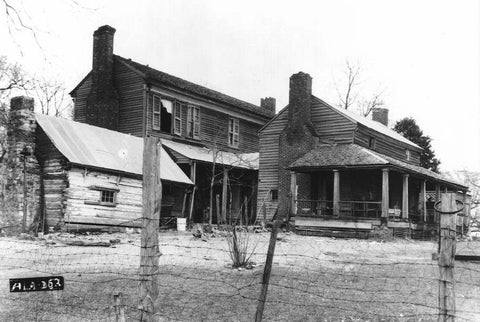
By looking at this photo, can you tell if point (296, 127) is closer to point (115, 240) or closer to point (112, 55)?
point (112, 55)

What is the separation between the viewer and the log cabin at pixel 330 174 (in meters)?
26.2

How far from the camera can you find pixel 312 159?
2822 cm

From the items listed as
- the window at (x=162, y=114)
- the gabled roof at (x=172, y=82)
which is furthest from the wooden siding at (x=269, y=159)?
the window at (x=162, y=114)

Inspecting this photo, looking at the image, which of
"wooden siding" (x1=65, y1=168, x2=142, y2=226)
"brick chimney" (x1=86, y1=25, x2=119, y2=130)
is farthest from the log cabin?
"brick chimney" (x1=86, y1=25, x2=119, y2=130)

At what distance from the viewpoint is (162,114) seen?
3331 centimetres

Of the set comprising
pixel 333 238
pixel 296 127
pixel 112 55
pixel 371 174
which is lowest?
pixel 333 238

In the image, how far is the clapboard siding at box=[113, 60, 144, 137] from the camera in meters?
32.2

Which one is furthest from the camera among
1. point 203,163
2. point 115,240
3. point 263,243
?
point 203,163

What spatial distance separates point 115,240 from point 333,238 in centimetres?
1072

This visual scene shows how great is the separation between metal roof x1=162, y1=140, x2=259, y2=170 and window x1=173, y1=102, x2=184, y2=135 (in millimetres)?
841

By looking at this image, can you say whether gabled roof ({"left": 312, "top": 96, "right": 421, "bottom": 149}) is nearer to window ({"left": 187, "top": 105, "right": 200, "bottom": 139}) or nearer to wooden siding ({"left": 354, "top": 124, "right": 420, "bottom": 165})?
wooden siding ({"left": 354, "top": 124, "right": 420, "bottom": 165})

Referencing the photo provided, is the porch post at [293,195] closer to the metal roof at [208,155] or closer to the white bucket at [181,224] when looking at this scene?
the metal roof at [208,155]

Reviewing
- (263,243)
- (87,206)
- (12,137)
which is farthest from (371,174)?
(12,137)

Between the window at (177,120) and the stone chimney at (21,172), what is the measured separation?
12.3m
